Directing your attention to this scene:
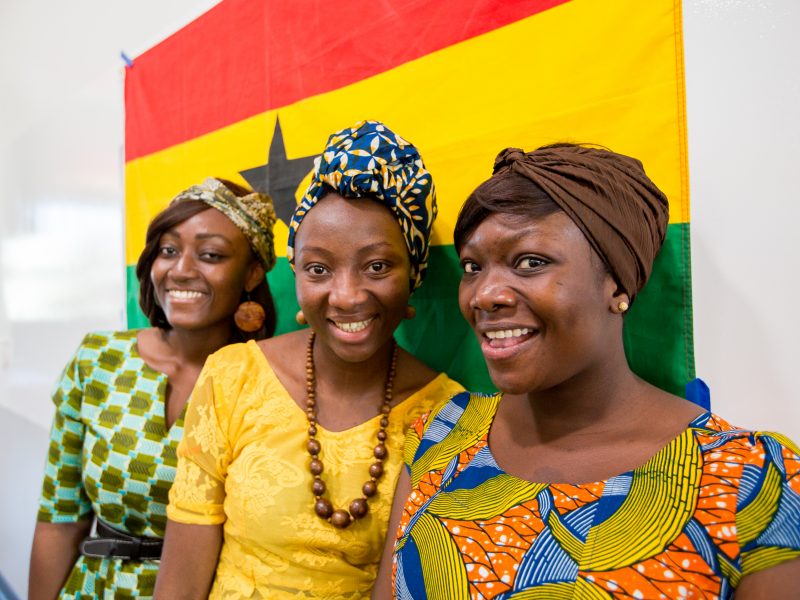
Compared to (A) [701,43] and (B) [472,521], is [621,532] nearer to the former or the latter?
(B) [472,521]

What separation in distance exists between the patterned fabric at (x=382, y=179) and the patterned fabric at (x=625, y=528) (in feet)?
1.41

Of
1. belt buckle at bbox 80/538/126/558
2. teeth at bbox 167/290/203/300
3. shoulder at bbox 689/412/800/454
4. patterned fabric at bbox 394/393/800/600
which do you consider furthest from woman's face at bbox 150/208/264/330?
shoulder at bbox 689/412/800/454

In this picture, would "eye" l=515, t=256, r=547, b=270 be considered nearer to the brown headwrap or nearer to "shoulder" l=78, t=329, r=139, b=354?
the brown headwrap

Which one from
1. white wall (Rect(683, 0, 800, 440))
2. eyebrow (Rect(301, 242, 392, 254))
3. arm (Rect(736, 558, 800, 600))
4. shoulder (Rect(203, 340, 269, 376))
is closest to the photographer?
arm (Rect(736, 558, 800, 600))

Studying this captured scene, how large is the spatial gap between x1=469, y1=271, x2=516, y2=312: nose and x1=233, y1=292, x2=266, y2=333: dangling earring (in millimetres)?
815

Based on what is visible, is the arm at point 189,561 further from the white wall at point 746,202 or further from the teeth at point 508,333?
the white wall at point 746,202

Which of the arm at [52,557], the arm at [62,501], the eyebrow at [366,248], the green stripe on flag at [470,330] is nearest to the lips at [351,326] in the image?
the eyebrow at [366,248]

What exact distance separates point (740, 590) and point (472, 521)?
11.8 inches

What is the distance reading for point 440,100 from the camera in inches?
52.0

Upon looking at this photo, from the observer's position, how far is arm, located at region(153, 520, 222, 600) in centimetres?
108

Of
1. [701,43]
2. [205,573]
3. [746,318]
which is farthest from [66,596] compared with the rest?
[701,43]

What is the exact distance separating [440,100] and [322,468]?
32.4 inches

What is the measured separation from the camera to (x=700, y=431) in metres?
0.71

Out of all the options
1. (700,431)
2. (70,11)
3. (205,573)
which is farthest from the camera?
(70,11)
